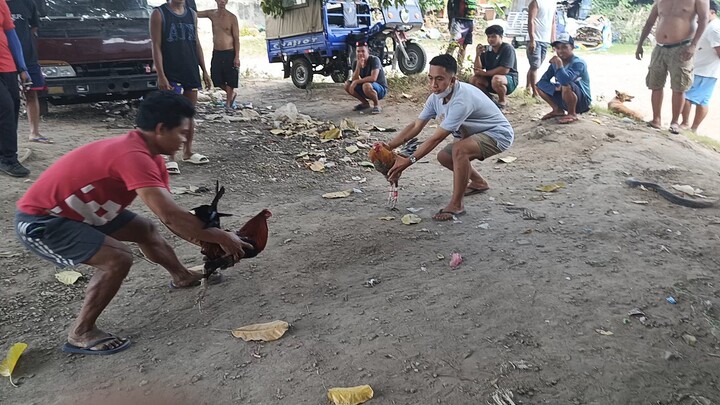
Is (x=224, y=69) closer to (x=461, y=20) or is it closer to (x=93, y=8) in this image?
(x=93, y=8)

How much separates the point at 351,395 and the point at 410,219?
87.1 inches

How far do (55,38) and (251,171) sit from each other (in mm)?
3215

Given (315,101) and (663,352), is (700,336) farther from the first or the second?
(315,101)

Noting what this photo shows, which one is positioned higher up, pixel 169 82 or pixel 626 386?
pixel 169 82

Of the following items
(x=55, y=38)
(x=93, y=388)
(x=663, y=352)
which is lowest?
(x=93, y=388)

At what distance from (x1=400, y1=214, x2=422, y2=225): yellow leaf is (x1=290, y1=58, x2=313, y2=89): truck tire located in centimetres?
703

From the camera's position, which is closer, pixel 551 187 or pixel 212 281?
pixel 212 281

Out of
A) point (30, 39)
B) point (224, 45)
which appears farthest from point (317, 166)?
point (30, 39)

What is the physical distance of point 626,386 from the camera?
7.28ft

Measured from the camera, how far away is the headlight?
6.70m

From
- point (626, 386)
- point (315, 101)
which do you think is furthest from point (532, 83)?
point (626, 386)

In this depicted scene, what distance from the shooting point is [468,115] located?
13.9 ft

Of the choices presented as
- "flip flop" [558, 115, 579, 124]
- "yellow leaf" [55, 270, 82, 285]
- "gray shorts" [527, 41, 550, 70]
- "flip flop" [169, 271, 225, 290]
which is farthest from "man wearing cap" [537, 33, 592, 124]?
"yellow leaf" [55, 270, 82, 285]

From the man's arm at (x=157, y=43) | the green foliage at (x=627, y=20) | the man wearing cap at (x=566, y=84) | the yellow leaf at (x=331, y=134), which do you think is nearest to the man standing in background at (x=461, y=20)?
the man wearing cap at (x=566, y=84)
